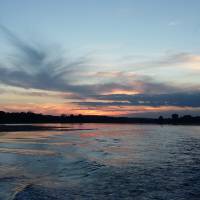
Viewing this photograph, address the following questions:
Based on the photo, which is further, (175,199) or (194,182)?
(194,182)

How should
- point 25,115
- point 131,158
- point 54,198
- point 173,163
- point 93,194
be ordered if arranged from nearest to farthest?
point 54,198 → point 93,194 → point 173,163 → point 131,158 → point 25,115

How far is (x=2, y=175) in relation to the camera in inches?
668

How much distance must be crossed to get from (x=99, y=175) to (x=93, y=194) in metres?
4.58

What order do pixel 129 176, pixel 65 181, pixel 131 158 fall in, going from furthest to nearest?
pixel 131 158, pixel 129 176, pixel 65 181

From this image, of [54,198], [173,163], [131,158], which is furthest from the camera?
[131,158]

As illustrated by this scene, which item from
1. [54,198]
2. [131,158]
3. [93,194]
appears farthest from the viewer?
[131,158]

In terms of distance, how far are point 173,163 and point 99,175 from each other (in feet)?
21.9

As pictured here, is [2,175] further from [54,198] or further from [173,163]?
[173,163]

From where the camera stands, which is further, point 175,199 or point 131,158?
point 131,158

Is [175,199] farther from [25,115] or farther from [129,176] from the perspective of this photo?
[25,115]

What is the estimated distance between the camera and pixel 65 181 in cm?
1631

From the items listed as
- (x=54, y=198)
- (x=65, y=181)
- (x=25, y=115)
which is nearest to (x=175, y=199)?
(x=54, y=198)

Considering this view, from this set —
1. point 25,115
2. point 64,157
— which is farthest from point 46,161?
point 25,115

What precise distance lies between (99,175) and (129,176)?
1.77 meters
